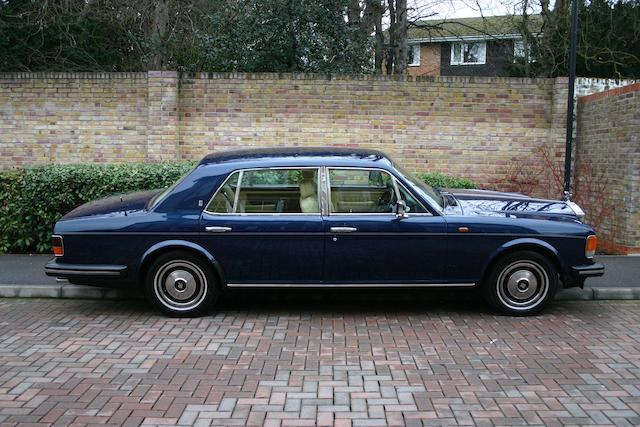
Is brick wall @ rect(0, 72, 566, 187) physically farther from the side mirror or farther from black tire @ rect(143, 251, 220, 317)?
black tire @ rect(143, 251, 220, 317)

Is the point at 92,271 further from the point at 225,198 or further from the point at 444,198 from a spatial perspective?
the point at 444,198

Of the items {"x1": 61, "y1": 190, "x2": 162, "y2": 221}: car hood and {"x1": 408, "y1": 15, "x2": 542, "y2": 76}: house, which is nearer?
{"x1": 61, "y1": 190, "x2": 162, "y2": 221}: car hood

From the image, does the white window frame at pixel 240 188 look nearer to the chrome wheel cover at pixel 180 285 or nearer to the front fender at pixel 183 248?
the front fender at pixel 183 248

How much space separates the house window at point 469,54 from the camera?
3209 centimetres

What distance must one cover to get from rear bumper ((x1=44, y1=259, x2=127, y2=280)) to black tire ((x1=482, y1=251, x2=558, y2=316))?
365 centimetres

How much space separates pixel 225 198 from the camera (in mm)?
6195

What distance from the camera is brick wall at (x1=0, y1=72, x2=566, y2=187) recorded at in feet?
36.3

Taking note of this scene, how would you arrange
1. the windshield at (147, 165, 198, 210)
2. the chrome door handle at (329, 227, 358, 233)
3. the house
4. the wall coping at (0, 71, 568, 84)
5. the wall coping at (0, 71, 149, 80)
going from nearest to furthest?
the chrome door handle at (329, 227, 358, 233)
the windshield at (147, 165, 198, 210)
the wall coping at (0, 71, 568, 84)
the wall coping at (0, 71, 149, 80)
the house

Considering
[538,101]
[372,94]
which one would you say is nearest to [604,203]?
[538,101]

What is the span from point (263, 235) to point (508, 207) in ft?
8.58

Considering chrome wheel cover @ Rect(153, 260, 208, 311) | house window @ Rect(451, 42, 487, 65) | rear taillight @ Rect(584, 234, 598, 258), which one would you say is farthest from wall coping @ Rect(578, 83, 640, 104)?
house window @ Rect(451, 42, 487, 65)

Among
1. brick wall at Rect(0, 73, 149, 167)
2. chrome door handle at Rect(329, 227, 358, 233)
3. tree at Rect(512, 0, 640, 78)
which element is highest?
tree at Rect(512, 0, 640, 78)

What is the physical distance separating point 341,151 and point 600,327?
3.14m

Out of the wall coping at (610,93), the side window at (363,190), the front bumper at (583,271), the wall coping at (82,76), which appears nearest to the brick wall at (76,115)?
the wall coping at (82,76)
